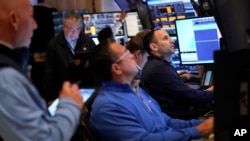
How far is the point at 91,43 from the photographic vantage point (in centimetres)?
445

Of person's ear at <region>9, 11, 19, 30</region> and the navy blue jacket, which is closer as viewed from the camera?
person's ear at <region>9, 11, 19, 30</region>

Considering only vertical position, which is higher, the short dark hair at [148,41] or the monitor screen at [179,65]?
the short dark hair at [148,41]

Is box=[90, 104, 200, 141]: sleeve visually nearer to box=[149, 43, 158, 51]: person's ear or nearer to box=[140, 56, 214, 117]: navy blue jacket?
box=[140, 56, 214, 117]: navy blue jacket

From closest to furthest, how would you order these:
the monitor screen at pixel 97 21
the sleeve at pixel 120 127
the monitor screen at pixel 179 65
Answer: the sleeve at pixel 120 127 < the monitor screen at pixel 179 65 < the monitor screen at pixel 97 21

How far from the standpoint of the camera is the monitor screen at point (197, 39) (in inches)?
131

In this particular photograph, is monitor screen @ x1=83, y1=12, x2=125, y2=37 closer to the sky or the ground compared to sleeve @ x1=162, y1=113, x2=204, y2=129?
closer to the sky

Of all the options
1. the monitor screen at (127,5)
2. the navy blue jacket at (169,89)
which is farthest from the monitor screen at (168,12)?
the navy blue jacket at (169,89)

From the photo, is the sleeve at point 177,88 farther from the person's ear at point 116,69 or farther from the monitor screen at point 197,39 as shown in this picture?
the person's ear at point 116,69

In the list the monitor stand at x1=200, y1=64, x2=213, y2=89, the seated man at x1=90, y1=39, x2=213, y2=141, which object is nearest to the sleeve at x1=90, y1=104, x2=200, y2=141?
the seated man at x1=90, y1=39, x2=213, y2=141

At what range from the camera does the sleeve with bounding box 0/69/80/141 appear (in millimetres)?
1218

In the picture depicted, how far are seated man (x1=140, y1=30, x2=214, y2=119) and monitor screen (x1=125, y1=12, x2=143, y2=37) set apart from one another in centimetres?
168

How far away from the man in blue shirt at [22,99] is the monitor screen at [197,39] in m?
2.12

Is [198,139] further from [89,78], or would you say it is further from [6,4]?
[6,4]

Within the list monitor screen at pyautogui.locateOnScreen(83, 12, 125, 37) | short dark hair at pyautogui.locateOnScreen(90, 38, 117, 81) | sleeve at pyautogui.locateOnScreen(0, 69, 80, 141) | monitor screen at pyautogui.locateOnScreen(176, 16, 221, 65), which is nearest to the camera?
sleeve at pyautogui.locateOnScreen(0, 69, 80, 141)
